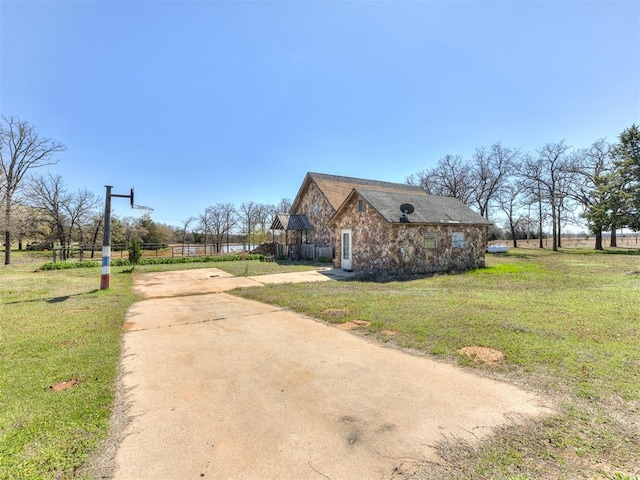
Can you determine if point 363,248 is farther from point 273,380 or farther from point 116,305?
point 273,380

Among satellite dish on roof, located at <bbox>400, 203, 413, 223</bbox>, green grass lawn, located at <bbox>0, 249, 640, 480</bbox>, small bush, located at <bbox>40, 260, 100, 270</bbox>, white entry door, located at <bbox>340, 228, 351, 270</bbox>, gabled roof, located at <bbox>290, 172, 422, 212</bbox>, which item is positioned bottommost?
green grass lawn, located at <bbox>0, 249, 640, 480</bbox>

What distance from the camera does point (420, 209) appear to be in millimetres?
16484

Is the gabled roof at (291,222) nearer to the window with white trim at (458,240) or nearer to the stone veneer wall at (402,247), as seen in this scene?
the stone veneer wall at (402,247)

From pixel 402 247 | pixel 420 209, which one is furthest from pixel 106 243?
pixel 420 209

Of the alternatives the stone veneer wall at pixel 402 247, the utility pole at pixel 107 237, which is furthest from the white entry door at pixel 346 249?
the utility pole at pixel 107 237

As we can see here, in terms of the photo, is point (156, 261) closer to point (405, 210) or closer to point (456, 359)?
point (405, 210)

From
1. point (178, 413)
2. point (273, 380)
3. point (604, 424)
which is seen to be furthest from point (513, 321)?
point (178, 413)

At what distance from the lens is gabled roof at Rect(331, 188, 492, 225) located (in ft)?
49.0

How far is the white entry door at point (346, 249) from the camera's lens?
16.8 metres

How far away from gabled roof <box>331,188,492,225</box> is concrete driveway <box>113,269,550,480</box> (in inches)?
397

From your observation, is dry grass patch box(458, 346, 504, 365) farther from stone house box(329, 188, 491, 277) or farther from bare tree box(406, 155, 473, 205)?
bare tree box(406, 155, 473, 205)

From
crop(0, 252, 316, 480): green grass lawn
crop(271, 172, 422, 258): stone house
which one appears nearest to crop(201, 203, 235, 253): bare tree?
crop(271, 172, 422, 258): stone house

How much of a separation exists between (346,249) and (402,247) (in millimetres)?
3518

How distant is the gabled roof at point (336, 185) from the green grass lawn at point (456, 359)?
14.4 m
